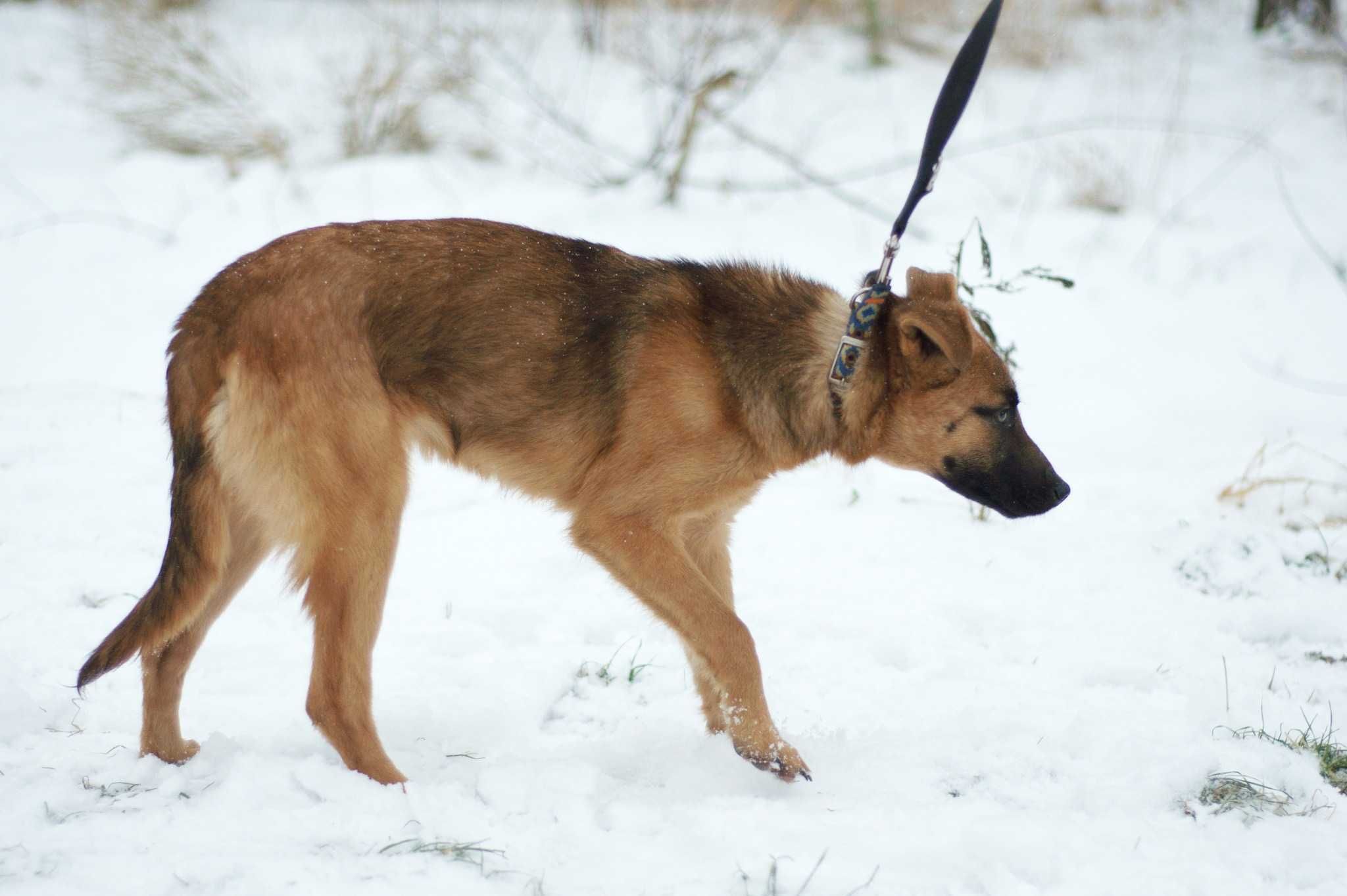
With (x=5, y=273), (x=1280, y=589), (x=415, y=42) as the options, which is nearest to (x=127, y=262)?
(x=5, y=273)

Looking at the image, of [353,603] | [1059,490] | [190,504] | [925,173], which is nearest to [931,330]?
[925,173]

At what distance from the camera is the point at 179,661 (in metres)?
3.18

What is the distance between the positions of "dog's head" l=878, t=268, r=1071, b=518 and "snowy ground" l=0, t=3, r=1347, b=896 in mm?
673

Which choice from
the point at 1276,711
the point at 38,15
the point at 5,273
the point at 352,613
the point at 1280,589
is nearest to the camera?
the point at 352,613

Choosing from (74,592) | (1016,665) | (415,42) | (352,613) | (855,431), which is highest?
(415,42)

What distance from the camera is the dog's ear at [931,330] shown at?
11.0 ft

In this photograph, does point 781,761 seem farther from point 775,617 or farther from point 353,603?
point 353,603

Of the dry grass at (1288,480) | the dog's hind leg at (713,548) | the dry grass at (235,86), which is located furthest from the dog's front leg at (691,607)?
the dry grass at (235,86)

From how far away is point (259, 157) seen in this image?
9672 millimetres

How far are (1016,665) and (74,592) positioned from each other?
3.42m

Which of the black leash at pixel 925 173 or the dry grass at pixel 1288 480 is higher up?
the black leash at pixel 925 173

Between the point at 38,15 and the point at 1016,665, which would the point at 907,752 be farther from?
the point at 38,15

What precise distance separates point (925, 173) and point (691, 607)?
4.97ft

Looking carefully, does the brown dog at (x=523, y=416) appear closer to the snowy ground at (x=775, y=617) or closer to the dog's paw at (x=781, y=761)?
the dog's paw at (x=781, y=761)
